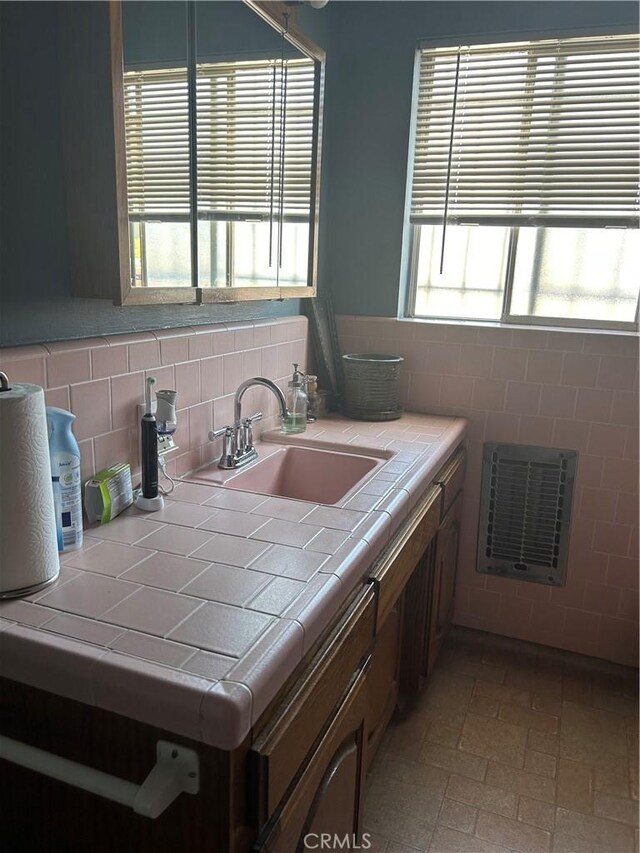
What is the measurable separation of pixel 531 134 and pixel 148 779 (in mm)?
2355

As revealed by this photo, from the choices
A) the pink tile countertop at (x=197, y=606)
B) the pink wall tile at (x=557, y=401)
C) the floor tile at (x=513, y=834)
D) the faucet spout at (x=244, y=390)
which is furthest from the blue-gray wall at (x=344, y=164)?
the floor tile at (x=513, y=834)

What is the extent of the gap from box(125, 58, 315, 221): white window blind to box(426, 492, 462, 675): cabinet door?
117cm

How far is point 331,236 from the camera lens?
8.54 feet

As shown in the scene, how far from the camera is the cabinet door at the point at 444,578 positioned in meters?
2.11

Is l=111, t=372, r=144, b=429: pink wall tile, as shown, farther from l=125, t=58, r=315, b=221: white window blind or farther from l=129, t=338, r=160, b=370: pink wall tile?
l=125, t=58, r=315, b=221: white window blind

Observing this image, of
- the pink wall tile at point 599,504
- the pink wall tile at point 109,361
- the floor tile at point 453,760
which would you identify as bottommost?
the floor tile at point 453,760

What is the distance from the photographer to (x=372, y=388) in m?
2.34

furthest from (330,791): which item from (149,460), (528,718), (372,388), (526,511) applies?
(526,511)

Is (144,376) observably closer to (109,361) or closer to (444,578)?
(109,361)

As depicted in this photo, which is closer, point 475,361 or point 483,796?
point 483,796

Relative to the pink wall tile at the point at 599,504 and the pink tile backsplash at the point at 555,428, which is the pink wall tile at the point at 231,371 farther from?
the pink wall tile at the point at 599,504

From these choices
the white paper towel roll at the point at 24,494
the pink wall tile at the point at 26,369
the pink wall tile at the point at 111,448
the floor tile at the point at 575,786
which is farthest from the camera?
the floor tile at the point at 575,786

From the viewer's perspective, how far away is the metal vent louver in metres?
2.42

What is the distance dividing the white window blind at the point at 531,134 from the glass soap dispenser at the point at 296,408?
3.00 ft
